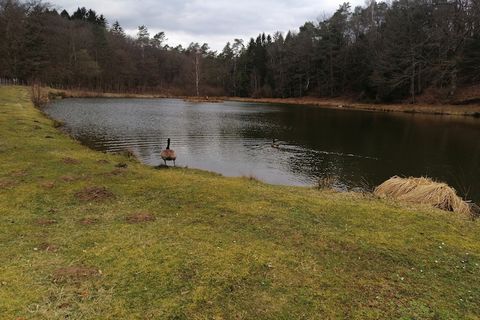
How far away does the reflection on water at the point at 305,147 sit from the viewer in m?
21.1

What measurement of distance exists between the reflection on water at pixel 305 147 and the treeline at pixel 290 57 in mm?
28743

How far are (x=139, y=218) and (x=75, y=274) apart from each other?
108 inches

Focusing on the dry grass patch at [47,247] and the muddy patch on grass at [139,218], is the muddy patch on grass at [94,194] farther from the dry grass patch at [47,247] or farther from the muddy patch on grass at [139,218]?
the dry grass patch at [47,247]

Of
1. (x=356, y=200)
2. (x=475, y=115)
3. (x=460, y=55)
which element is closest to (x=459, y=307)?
(x=356, y=200)

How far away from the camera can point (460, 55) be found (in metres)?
62.1

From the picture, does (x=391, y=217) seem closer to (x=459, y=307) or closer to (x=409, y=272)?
(x=409, y=272)

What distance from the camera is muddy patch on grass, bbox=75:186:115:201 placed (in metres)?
10.2

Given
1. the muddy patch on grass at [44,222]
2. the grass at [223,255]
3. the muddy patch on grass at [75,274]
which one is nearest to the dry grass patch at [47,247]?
the grass at [223,255]

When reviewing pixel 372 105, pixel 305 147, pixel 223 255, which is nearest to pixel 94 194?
pixel 223 255

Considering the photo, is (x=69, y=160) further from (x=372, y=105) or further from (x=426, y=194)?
(x=372, y=105)

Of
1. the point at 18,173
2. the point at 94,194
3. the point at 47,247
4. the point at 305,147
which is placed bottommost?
the point at 305,147

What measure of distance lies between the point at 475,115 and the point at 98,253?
6019 cm

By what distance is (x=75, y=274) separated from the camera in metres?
6.01

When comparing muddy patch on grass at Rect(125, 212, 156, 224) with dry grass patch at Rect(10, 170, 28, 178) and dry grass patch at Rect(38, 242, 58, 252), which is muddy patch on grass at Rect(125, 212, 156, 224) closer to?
dry grass patch at Rect(38, 242, 58, 252)
